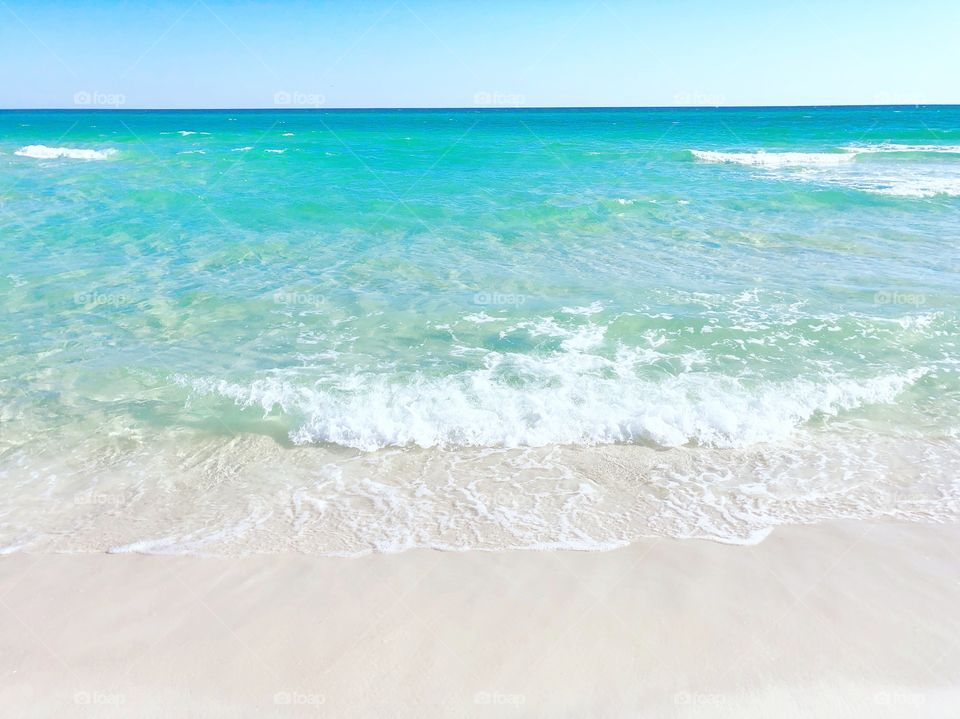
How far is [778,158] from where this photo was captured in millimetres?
34844

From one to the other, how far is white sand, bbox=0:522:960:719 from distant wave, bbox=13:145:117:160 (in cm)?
3792

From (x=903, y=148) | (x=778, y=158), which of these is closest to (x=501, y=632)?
(x=778, y=158)

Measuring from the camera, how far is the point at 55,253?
1469cm

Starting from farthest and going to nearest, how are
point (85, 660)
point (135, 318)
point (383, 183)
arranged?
point (383, 183), point (135, 318), point (85, 660)

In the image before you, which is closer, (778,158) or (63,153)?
(778,158)

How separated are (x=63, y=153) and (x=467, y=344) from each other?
3989 centimetres

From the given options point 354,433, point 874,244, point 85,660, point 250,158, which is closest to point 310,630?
point 85,660

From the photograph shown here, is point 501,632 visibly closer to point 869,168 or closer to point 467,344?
point 467,344

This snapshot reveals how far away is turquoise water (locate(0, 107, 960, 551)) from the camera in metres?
6.64

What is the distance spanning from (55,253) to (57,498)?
36.2 feet

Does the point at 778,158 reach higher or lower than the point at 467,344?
higher

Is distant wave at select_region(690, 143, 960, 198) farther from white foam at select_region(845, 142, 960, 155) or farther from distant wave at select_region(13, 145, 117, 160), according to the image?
distant wave at select_region(13, 145, 117, 160)

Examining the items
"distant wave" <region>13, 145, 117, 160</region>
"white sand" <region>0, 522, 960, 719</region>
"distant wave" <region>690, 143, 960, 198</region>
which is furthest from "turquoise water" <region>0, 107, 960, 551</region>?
"distant wave" <region>13, 145, 117, 160</region>

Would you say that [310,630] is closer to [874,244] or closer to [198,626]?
[198,626]
